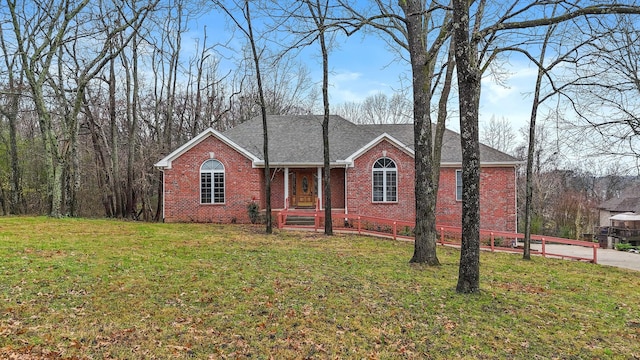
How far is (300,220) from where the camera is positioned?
1841 centimetres

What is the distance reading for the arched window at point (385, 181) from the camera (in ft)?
61.7

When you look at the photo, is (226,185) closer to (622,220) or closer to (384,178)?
(384,178)

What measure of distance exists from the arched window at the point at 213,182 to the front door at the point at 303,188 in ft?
12.2

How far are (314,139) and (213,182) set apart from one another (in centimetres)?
567

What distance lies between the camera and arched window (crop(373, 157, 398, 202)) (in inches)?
741

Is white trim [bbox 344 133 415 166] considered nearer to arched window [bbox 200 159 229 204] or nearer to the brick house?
the brick house

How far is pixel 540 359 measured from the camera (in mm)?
4625

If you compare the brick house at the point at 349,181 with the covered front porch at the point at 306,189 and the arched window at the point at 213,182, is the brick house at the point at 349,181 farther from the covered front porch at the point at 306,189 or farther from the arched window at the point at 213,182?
the covered front porch at the point at 306,189

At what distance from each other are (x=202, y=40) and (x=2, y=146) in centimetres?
1362

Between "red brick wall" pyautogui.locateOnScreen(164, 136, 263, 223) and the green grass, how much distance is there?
27.1 ft

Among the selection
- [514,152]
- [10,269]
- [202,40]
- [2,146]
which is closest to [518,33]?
[10,269]

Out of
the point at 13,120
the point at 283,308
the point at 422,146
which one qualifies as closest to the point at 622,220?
the point at 422,146

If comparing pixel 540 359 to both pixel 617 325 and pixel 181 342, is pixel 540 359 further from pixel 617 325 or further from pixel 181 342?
pixel 181 342

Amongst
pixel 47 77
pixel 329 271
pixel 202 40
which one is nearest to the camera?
pixel 329 271
